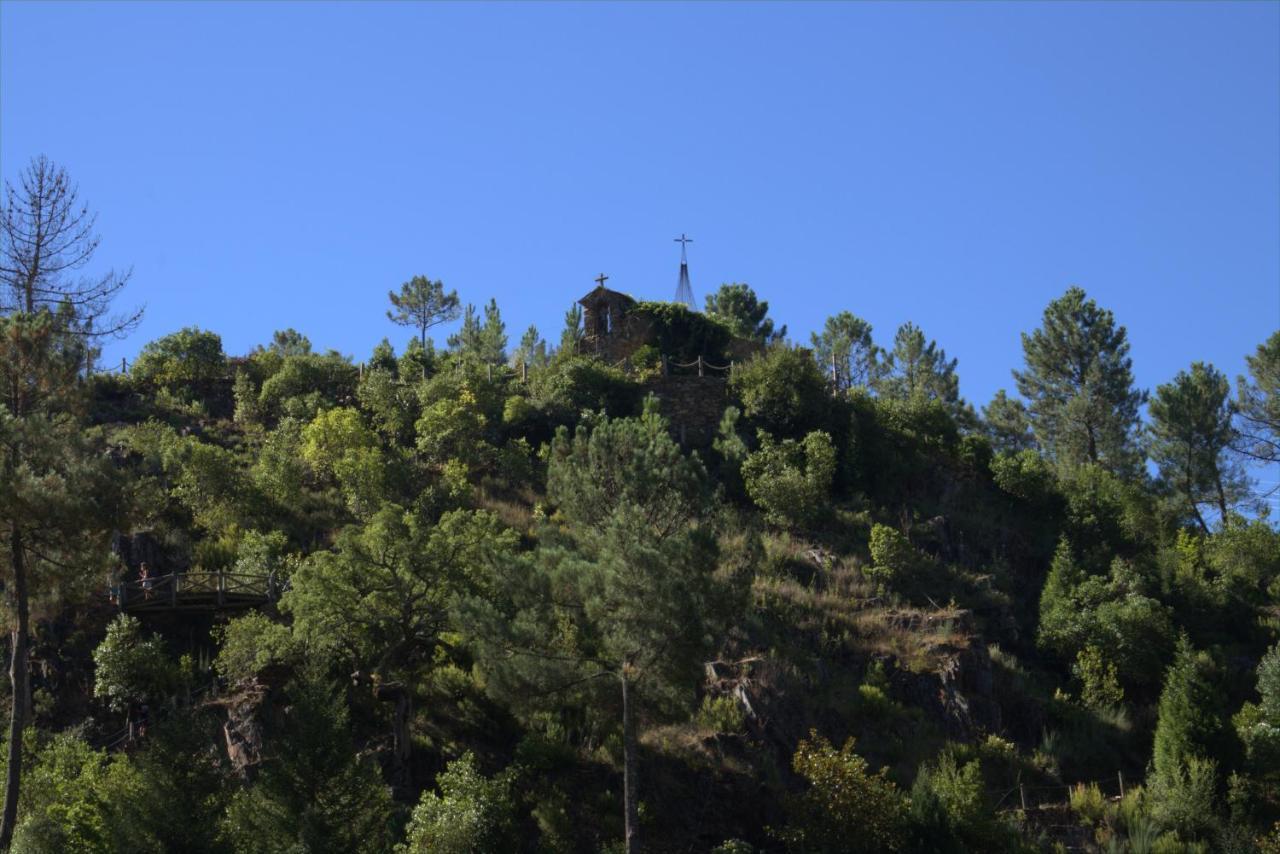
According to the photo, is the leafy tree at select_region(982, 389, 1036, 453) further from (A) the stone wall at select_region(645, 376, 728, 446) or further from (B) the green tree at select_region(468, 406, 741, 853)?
(B) the green tree at select_region(468, 406, 741, 853)

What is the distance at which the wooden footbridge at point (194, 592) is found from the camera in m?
34.9

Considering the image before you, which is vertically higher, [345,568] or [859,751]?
[345,568]

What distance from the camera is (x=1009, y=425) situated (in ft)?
190

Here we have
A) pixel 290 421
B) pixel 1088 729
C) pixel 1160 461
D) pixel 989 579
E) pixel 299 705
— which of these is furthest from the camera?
pixel 1160 461

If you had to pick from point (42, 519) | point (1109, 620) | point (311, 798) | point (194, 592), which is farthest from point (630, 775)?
point (1109, 620)

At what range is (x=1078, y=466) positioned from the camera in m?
50.3

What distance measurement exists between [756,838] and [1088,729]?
9.14m

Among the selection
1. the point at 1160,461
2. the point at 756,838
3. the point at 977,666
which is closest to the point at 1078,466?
the point at 1160,461

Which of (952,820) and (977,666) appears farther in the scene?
(977,666)

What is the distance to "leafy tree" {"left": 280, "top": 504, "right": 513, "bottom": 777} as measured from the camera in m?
31.9

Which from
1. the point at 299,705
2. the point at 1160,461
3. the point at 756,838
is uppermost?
the point at 1160,461

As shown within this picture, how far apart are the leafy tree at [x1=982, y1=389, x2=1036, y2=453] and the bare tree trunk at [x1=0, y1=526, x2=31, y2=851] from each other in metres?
37.7

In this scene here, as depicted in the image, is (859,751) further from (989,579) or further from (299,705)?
(299,705)

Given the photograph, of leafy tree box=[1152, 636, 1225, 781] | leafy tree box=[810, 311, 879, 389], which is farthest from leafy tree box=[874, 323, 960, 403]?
leafy tree box=[1152, 636, 1225, 781]
